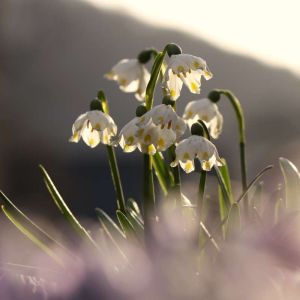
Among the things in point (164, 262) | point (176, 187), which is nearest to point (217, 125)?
point (176, 187)

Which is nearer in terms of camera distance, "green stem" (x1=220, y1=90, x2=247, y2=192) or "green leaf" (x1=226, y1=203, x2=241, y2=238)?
"green leaf" (x1=226, y1=203, x2=241, y2=238)

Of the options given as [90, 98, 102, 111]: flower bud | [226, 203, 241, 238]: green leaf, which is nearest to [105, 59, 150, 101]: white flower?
[90, 98, 102, 111]: flower bud

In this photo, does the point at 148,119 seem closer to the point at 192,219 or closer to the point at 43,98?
the point at 192,219

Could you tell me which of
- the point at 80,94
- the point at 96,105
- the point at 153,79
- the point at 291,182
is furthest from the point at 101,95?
the point at 80,94

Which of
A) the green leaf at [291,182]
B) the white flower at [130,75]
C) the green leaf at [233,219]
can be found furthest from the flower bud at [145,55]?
the green leaf at [233,219]

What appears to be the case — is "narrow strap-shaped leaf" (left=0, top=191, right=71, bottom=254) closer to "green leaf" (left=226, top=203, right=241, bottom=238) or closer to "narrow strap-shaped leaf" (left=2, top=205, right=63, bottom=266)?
"narrow strap-shaped leaf" (left=2, top=205, right=63, bottom=266)

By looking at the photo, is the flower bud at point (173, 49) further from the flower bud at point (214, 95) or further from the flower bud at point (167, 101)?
the flower bud at point (214, 95)

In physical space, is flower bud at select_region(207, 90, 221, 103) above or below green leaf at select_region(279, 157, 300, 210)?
above

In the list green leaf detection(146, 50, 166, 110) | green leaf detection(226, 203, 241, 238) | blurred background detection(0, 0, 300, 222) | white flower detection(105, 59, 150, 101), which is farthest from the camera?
blurred background detection(0, 0, 300, 222)
